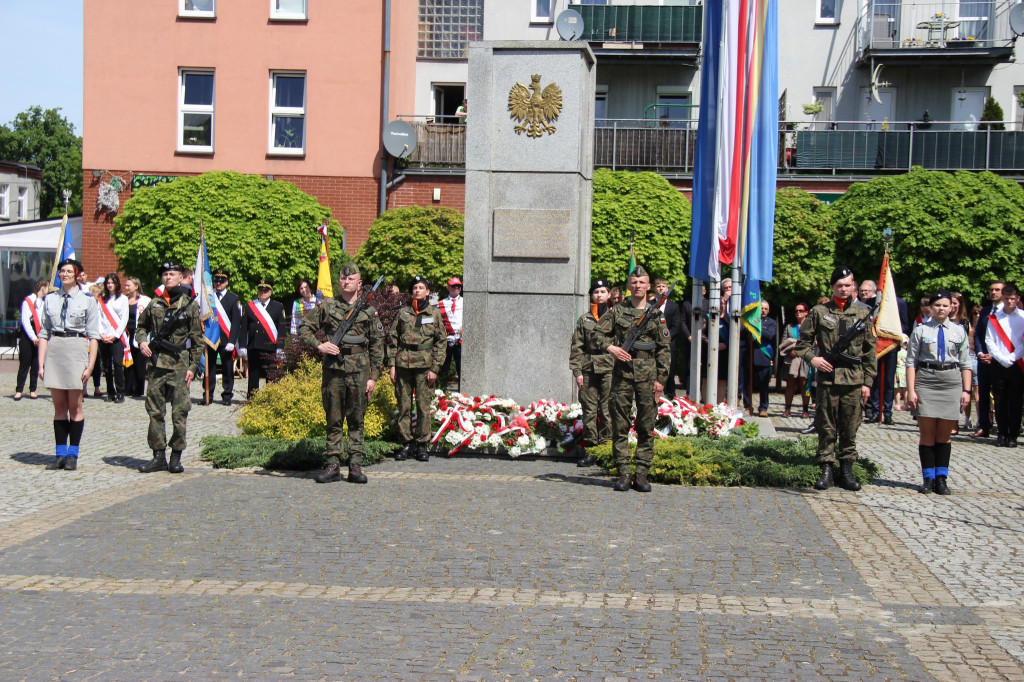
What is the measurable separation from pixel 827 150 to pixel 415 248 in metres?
10.6

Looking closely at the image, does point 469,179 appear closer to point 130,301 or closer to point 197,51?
point 130,301

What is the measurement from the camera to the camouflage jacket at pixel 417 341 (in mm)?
11023

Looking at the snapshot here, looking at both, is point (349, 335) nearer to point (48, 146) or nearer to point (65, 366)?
point (65, 366)

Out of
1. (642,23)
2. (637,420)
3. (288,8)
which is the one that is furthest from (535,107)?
(642,23)

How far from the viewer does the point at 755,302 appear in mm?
12734

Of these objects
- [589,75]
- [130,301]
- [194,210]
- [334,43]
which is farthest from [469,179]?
[334,43]

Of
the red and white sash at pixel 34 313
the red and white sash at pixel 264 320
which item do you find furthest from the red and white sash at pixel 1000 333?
the red and white sash at pixel 34 313

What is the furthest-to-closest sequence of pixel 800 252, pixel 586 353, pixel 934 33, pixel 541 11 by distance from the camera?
pixel 541 11 < pixel 934 33 < pixel 800 252 < pixel 586 353

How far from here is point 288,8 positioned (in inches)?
982

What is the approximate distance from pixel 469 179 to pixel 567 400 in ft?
8.96

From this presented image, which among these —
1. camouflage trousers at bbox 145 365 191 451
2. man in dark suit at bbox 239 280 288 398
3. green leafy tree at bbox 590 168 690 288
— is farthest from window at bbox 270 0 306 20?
camouflage trousers at bbox 145 365 191 451

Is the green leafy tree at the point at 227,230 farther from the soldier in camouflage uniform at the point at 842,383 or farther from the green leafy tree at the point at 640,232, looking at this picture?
the soldier in camouflage uniform at the point at 842,383

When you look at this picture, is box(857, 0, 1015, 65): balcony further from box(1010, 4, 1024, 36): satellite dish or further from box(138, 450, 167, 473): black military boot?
box(138, 450, 167, 473): black military boot

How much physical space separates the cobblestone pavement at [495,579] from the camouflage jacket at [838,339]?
41.4 inches
